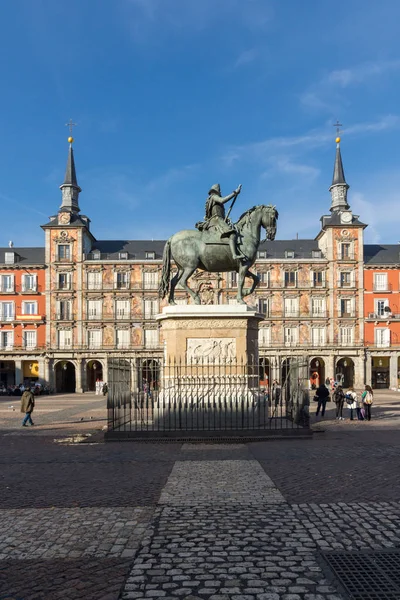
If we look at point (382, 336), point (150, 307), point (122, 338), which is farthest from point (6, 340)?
Result: point (382, 336)

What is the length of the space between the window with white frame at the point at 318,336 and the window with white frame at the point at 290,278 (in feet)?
17.4

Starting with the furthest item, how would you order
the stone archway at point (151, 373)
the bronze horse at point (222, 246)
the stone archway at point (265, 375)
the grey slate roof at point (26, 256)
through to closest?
the grey slate roof at point (26, 256) < the bronze horse at point (222, 246) < the stone archway at point (151, 373) < the stone archway at point (265, 375)

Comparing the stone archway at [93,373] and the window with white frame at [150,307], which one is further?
the window with white frame at [150,307]

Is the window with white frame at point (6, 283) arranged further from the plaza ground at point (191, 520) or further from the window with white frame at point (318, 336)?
the plaza ground at point (191, 520)

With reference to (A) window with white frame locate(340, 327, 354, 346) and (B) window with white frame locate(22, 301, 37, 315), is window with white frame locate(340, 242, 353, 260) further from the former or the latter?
(B) window with white frame locate(22, 301, 37, 315)

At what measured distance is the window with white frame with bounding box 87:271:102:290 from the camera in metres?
54.8

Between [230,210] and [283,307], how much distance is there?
1640 inches

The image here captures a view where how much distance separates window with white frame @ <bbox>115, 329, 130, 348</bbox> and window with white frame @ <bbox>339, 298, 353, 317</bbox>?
2289cm

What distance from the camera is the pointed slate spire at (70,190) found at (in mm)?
58156

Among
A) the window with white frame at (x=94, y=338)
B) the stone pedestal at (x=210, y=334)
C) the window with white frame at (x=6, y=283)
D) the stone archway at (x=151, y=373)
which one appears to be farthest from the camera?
the window with white frame at (x=6, y=283)

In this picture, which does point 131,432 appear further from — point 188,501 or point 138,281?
point 138,281

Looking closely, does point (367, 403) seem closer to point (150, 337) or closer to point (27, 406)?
point (27, 406)

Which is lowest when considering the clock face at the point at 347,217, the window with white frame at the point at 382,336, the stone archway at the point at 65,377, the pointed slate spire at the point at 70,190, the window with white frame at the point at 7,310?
the stone archway at the point at 65,377

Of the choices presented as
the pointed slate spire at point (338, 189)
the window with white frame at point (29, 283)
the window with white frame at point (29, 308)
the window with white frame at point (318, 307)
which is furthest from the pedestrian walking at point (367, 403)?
the window with white frame at point (29, 283)
